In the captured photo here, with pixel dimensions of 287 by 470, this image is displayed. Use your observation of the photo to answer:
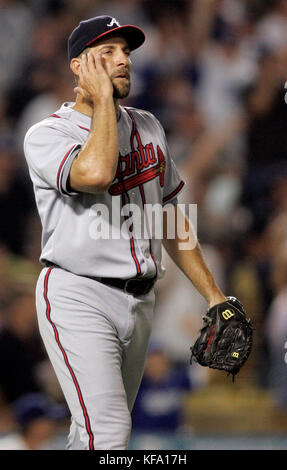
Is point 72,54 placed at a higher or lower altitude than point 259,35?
lower

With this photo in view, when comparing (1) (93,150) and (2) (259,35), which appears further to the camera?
(2) (259,35)

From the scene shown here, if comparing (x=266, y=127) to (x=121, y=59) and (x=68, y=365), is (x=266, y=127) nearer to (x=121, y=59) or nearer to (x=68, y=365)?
(x=121, y=59)

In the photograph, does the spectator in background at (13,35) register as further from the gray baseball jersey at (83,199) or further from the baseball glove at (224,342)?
the baseball glove at (224,342)

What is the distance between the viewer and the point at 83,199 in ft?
7.61

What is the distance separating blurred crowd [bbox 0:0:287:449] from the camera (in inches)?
169

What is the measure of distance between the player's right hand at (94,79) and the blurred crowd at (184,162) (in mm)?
2132

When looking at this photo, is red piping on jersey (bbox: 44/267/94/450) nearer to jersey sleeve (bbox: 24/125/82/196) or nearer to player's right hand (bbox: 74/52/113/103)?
jersey sleeve (bbox: 24/125/82/196)

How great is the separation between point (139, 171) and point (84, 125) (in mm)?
230

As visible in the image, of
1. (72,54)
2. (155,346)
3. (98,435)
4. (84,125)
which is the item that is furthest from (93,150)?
(155,346)

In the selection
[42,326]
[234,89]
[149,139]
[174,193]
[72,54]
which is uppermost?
[234,89]

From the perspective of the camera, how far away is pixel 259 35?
5.41m

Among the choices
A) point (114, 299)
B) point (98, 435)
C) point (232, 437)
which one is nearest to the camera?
point (98, 435)

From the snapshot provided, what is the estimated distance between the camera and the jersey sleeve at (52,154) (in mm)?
2227

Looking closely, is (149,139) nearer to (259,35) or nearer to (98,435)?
(98,435)
